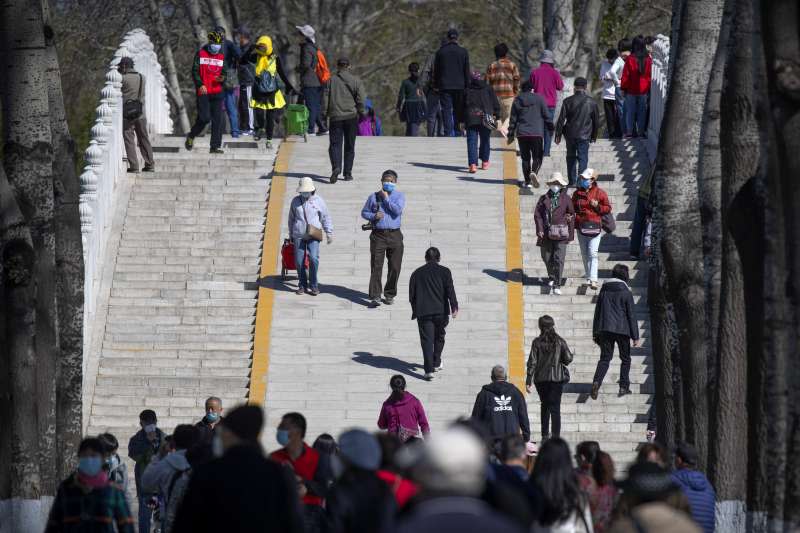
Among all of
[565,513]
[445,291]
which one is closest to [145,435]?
[445,291]

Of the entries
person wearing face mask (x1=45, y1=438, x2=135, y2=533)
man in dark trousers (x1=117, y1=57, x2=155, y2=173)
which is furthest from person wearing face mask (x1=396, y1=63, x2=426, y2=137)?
person wearing face mask (x1=45, y1=438, x2=135, y2=533)

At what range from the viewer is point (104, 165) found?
78.5ft

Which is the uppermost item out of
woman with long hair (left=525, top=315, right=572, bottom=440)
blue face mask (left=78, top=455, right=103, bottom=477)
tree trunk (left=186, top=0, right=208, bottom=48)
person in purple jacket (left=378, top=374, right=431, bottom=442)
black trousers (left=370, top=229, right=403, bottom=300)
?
tree trunk (left=186, top=0, right=208, bottom=48)

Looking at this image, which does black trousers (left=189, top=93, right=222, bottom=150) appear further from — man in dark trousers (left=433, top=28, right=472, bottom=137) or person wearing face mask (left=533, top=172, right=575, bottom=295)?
person wearing face mask (left=533, top=172, right=575, bottom=295)

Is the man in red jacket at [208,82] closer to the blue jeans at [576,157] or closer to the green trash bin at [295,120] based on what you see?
the green trash bin at [295,120]

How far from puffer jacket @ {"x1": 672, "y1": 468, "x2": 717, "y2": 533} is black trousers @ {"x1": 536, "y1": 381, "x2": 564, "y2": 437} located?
6751mm

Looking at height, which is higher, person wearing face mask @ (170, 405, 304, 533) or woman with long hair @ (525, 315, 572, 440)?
woman with long hair @ (525, 315, 572, 440)

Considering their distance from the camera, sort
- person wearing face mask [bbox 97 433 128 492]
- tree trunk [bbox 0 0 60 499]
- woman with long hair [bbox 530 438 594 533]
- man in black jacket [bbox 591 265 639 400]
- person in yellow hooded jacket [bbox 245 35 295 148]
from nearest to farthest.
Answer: woman with long hair [bbox 530 438 594 533], tree trunk [bbox 0 0 60 499], person wearing face mask [bbox 97 433 128 492], man in black jacket [bbox 591 265 639 400], person in yellow hooded jacket [bbox 245 35 295 148]

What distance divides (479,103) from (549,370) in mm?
7443

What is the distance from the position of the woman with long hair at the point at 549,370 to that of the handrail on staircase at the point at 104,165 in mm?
5097

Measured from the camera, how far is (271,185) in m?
25.6

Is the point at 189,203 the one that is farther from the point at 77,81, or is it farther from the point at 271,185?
the point at 77,81

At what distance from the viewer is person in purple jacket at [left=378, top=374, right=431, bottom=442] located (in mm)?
17281

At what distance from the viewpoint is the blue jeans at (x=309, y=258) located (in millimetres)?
22211
